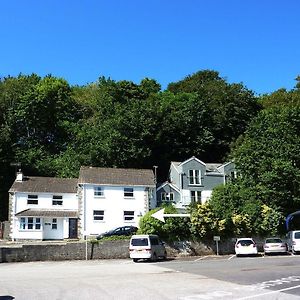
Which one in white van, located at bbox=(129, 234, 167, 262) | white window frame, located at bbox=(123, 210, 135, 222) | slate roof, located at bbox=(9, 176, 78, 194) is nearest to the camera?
Answer: white van, located at bbox=(129, 234, 167, 262)

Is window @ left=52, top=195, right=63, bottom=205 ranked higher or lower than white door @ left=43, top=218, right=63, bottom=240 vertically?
higher

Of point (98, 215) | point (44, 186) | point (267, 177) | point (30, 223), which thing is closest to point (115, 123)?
point (44, 186)

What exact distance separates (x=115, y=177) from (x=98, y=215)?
463 centimetres

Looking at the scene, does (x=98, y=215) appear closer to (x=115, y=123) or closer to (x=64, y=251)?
(x=64, y=251)

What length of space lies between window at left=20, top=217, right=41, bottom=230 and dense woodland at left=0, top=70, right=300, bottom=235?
10.3 m

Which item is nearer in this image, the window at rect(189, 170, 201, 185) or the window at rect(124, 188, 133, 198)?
the window at rect(124, 188, 133, 198)

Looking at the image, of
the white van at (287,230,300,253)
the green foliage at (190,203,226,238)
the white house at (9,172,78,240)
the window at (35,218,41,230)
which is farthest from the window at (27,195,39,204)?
the white van at (287,230,300,253)

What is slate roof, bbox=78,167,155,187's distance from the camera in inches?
2051

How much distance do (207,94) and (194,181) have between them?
18.5 m

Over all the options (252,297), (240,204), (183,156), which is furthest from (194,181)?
(252,297)

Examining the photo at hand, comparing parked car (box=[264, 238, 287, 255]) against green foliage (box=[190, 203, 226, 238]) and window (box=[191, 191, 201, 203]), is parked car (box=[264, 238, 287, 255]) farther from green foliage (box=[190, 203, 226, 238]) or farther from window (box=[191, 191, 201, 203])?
window (box=[191, 191, 201, 203])

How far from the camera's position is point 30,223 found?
51.1m

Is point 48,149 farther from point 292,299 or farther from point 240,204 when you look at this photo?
point 292,299

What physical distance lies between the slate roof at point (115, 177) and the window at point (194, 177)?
8.77 meters
